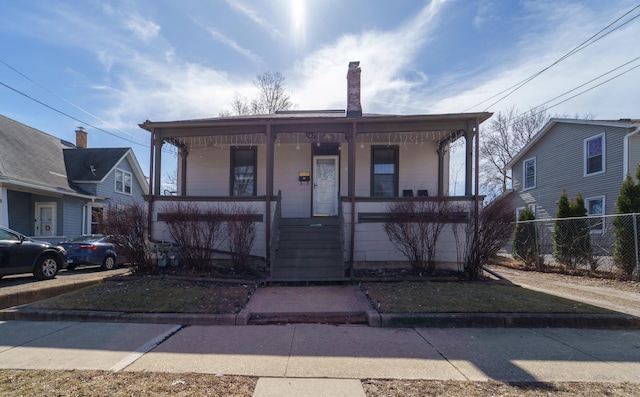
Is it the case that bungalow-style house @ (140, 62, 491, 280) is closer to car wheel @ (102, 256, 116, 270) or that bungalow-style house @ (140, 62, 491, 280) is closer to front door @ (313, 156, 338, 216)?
front door @ (313, 156, 338, 216)

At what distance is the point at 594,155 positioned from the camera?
14758 millimetres

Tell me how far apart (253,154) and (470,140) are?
22.4 ft

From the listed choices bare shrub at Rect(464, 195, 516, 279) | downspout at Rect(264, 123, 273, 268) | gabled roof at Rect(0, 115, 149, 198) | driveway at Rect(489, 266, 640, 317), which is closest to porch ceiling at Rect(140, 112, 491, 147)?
downspout at Rect(264, 123, 273, 268)

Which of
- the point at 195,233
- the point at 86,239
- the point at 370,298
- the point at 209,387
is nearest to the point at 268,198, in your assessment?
the point at 195,233

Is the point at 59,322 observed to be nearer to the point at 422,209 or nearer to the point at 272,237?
the point at 272,237

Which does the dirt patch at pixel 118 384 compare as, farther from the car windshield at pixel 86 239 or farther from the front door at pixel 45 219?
the front door at pixel 45 219

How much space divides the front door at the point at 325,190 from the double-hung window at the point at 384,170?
128cm

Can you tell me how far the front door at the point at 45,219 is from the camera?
15581 millimetres

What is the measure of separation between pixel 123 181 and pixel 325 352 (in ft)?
68.6

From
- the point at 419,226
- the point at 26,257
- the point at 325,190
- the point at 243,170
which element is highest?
the point at 243,170

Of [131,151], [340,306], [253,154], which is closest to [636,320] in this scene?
[340,306]

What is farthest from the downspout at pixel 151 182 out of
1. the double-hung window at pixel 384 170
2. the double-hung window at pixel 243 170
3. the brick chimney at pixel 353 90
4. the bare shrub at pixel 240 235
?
the double-hung window at pixel 384 170

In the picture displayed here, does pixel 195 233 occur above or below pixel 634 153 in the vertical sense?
below

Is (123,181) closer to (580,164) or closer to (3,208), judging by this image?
(3,208)
